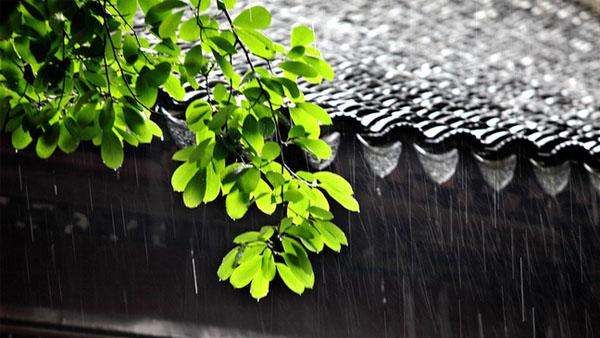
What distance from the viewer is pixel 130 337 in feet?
11.1

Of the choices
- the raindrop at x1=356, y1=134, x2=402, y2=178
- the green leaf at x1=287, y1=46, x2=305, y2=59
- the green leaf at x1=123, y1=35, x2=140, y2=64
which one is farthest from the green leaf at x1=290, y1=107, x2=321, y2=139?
the raindrop at x1=356, y1=134, x2=402, y2=178

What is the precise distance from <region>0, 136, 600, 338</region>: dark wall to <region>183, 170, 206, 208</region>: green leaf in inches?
65.6

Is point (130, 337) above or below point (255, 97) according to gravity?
below

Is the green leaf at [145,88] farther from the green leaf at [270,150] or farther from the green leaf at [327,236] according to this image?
the green leaf at [327,236]

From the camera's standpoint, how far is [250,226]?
348 cm

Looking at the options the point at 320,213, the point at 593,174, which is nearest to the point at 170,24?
the point at 320,213

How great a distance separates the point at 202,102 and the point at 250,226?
6.42 feet

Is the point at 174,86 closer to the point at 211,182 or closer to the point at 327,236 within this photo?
the point at 211,182

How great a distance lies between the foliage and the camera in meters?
1.46

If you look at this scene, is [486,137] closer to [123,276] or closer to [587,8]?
[123,276]

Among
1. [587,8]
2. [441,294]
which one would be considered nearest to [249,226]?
[441,294]

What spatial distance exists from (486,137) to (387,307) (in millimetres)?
1217

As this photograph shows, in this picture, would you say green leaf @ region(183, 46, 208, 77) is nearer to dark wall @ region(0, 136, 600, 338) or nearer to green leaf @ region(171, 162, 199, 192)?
green leaf @ region(171, 162, 199, 192)

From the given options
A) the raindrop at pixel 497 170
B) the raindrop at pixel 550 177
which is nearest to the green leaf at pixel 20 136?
the raindrop at pixel 497 170
